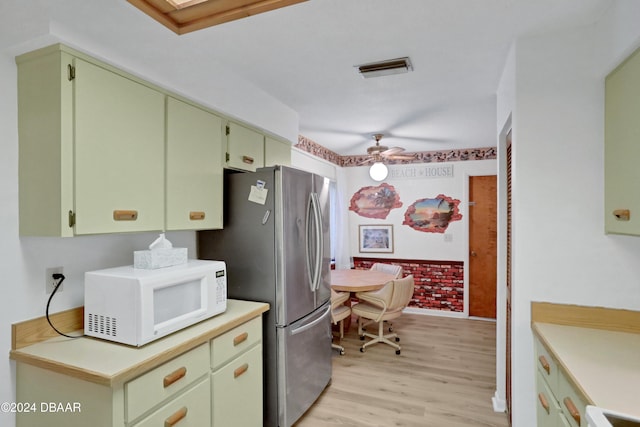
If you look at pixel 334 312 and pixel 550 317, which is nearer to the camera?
pixel 550 317

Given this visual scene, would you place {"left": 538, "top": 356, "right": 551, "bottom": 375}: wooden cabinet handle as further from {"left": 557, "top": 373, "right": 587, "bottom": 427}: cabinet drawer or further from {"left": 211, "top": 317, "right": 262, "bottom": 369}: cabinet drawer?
{"left": 211, "top": 317, "right": 262, "bottom": 369}: cabinet drawer

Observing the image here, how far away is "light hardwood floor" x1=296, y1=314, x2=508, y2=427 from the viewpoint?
8.09ft

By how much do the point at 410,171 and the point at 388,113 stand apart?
2.11 m

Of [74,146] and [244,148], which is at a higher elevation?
[244,148]

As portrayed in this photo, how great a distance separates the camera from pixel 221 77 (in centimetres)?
223

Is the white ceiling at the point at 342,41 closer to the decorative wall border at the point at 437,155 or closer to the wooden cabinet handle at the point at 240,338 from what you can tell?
the wooden cabinet handle at the point at 240,338

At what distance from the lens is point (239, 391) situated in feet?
6.31

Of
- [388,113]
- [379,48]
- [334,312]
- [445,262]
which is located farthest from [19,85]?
[445,262]

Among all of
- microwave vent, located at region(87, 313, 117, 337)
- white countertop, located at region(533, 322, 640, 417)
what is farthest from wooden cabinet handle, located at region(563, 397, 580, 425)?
microwave vent, located at region(87, 313, 117, 337)

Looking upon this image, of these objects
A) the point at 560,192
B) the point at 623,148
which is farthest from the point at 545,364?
the point at 623,148

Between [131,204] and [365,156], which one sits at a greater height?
[365,156]

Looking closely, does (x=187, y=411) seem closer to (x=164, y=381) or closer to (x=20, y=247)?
(x=164, y=381)

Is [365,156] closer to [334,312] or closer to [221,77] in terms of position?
[334,312]

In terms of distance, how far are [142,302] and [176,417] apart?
0.54m
